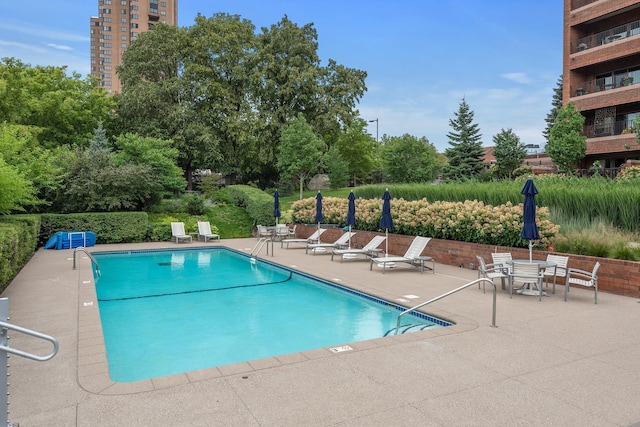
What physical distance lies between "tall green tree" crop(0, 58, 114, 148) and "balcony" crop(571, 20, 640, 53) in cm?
3133

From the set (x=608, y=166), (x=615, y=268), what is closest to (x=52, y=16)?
(x=608, y=166)

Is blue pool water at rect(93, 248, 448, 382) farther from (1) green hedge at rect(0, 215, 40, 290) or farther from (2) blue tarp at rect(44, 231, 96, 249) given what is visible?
(2) blue tarp at rect(44, 231, 96, 249)

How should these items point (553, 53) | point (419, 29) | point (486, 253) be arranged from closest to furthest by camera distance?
point (486, 253), point (419, 29), point (553, 53)

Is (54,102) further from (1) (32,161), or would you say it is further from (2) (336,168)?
(2) (336,168)

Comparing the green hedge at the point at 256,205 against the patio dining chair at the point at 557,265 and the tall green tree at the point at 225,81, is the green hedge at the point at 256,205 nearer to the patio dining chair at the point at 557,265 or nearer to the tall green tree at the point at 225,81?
the tall green tree at the point at 225,81

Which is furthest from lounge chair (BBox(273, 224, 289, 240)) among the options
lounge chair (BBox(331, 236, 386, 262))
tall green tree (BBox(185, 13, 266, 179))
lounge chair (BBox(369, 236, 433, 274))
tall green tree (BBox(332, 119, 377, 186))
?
tall green tree (BBox(332, 119, 377, 186))

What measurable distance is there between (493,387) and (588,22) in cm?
3207

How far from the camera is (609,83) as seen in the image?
28.0m

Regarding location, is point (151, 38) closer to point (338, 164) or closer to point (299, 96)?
point (299, 96)

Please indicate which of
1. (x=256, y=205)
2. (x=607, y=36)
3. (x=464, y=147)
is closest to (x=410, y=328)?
(x=256, y=205)

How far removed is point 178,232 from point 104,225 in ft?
9.89

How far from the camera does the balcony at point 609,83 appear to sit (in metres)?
26.2

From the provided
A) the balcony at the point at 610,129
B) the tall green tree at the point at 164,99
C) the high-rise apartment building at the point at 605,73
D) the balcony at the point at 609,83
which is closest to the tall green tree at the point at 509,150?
the high-rise apartment building at the point at 605,73

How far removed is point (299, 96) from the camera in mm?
34500
